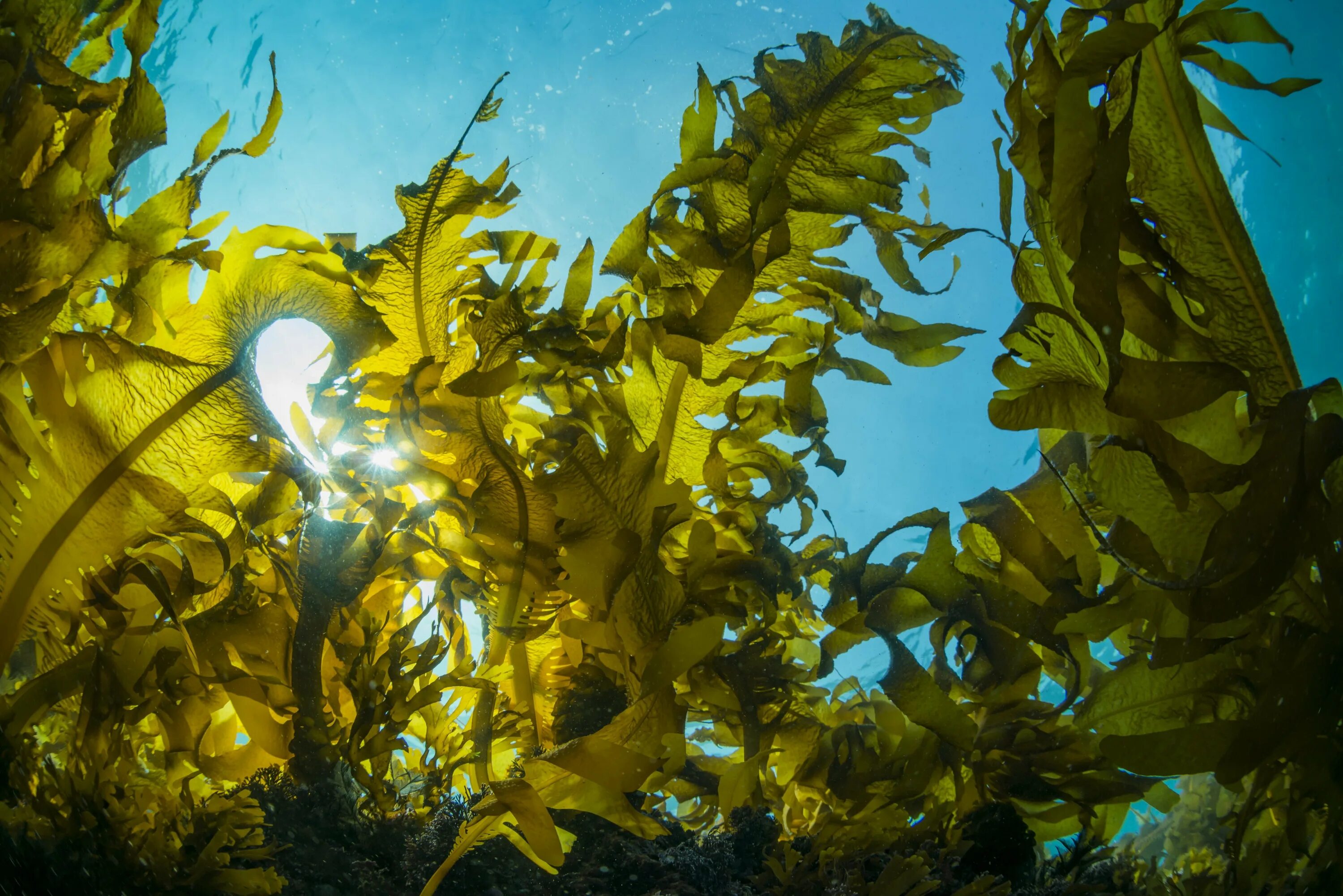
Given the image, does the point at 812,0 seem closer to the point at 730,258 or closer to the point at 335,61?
the point at 335,61

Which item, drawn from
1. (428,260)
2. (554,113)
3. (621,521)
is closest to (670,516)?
(621,521)

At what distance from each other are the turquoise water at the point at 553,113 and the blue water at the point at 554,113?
2cm

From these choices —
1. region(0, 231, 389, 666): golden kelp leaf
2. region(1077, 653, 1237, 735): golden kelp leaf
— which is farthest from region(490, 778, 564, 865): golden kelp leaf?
region(1077, 653, 1237, 735): golden kelp leaf

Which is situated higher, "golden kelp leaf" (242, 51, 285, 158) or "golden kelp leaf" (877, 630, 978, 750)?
"golden kelp leaf" (242, 51, 285, 158)

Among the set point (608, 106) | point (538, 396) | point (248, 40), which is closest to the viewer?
point (538, 396)

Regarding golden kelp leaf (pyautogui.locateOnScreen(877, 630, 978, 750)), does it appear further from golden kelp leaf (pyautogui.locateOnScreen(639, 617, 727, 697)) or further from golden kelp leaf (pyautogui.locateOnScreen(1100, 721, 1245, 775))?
golden kelp leaf (pyautogui.locateOnScreen(639, 617, 727, 697))

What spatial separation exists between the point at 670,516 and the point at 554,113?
631cm

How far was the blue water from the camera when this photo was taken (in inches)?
204

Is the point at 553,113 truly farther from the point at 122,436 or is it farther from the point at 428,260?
the point at 122,436

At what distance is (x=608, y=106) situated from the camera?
602cm

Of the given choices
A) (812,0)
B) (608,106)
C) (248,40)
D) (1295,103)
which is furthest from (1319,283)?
(248,40)

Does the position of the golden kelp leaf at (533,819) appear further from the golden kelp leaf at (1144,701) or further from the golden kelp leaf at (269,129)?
the golden kelp leaf at (269,129)

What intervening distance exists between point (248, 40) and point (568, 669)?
27.0ft

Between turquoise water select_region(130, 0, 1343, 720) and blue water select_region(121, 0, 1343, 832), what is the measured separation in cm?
2
